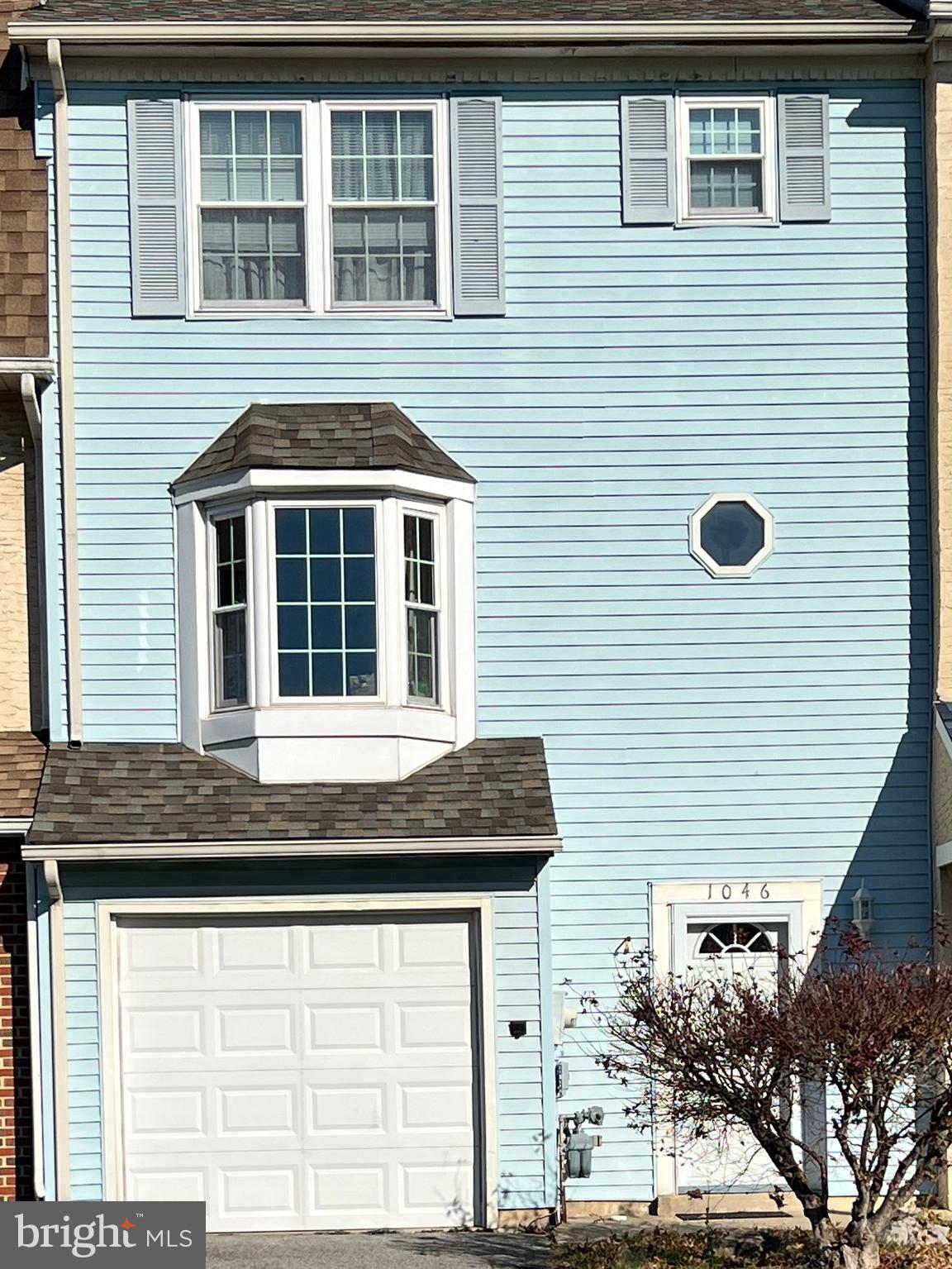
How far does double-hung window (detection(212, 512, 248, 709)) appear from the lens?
12953 mm

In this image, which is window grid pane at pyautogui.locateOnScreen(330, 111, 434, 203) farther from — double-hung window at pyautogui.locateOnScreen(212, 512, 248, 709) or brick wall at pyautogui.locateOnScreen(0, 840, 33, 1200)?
brick wall at pyautogui.locateOnScreen(0, 840, 33, 1200)

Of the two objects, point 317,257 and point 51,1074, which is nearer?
point 51,1074

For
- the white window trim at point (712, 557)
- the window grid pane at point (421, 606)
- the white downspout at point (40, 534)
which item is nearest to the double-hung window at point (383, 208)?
the window grid pane at point (421, 606)

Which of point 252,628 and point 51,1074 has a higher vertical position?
point 252,628

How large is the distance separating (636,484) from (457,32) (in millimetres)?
3300

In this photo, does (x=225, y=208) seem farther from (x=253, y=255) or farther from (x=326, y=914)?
(x=326, y=914)

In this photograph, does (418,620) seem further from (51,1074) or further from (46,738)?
(51,1074)

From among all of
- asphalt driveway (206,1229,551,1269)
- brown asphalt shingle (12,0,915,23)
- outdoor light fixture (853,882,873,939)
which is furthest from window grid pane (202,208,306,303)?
asphalt driveway (206,1229,551,1269)

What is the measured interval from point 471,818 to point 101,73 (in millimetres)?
5690

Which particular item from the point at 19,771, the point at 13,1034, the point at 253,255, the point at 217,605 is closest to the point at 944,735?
the point at 217,605

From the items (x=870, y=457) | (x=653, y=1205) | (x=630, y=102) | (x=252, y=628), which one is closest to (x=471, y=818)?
(x=252, y=628)

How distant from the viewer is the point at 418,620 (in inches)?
518

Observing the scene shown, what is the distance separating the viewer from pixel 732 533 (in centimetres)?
1345

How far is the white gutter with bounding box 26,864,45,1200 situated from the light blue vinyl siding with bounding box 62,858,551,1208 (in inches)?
7.9
